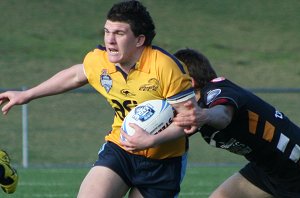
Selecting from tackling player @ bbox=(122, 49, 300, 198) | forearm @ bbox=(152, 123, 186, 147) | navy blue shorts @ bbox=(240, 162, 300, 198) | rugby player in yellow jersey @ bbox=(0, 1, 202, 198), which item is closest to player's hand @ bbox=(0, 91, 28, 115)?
rugby player in yellow jersey @ bbox=(0, 1, 202, 198)

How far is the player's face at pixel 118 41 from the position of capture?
6.56 metres

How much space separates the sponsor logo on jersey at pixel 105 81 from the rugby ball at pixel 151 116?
0.30 metres

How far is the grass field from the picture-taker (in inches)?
600

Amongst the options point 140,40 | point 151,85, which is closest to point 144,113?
point 151,85

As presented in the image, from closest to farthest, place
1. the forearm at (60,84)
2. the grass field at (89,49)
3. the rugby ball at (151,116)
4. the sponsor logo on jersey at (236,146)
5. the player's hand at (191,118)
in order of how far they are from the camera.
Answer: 1. the player's hand at (191,118)
2. the rugby ball at (151,116)
3. the sponsor logo on jersey at (236,146)
4. the forearm at (60,84)
5. the grass field at (89,49)

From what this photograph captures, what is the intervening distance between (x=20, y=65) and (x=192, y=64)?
14784mm

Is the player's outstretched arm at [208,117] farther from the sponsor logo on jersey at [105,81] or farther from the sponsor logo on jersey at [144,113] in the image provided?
the sponsor logo on jersey at [105,81]

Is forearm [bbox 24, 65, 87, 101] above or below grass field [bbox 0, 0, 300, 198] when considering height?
above

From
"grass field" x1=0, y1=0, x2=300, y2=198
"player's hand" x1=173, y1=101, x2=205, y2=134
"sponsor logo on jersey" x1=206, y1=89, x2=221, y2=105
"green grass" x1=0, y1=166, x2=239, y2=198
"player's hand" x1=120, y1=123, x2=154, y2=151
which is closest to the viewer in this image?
"player's hand" x1=173, y1=101, x2=205, y2=134

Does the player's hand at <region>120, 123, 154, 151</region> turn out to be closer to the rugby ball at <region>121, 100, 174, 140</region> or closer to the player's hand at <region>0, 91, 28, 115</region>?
the rugby ball at <region>121, 100, 174, 140</region>

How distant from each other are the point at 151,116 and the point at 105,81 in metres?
0.49

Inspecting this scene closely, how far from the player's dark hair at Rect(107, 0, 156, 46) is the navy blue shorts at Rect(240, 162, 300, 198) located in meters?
1.30

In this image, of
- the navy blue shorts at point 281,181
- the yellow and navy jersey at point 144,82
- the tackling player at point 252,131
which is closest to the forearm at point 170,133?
the tackling player at point 252,131

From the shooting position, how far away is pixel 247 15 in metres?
25.8
